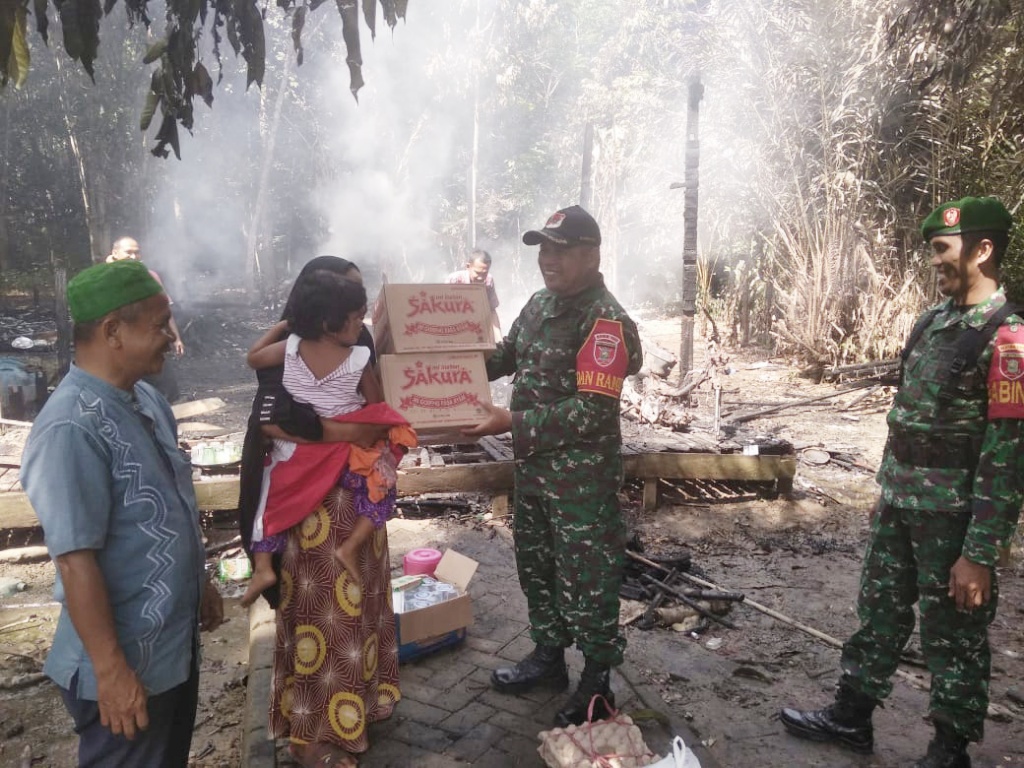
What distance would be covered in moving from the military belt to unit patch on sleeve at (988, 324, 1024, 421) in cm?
15

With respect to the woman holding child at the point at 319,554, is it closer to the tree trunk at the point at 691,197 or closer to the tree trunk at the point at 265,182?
the tree trunk at the point at 691,197

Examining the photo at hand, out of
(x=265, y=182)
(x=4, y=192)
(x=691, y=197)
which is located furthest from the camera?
(x=265, y=182)

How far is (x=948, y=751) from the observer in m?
2.71

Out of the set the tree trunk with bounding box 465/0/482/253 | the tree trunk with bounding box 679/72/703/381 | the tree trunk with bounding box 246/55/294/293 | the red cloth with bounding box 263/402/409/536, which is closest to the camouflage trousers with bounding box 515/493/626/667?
the red cloth with bounding box 263/402/409/536

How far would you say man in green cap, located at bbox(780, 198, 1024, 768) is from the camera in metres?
2.48

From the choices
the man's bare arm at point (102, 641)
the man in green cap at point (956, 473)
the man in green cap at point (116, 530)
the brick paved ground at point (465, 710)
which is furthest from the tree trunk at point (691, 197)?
the man's bare arm at point (102, 641)

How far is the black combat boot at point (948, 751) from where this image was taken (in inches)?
106

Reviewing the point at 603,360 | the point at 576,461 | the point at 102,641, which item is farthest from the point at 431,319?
the point at 102,641

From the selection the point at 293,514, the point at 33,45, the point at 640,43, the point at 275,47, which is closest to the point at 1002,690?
the point at 293,514

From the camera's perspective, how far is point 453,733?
2.92 m

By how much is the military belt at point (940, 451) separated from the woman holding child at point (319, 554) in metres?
2.08

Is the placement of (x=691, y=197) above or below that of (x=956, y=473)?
above

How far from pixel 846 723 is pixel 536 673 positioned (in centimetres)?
139

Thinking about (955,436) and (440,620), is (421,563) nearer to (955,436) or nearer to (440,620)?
(440,620)
